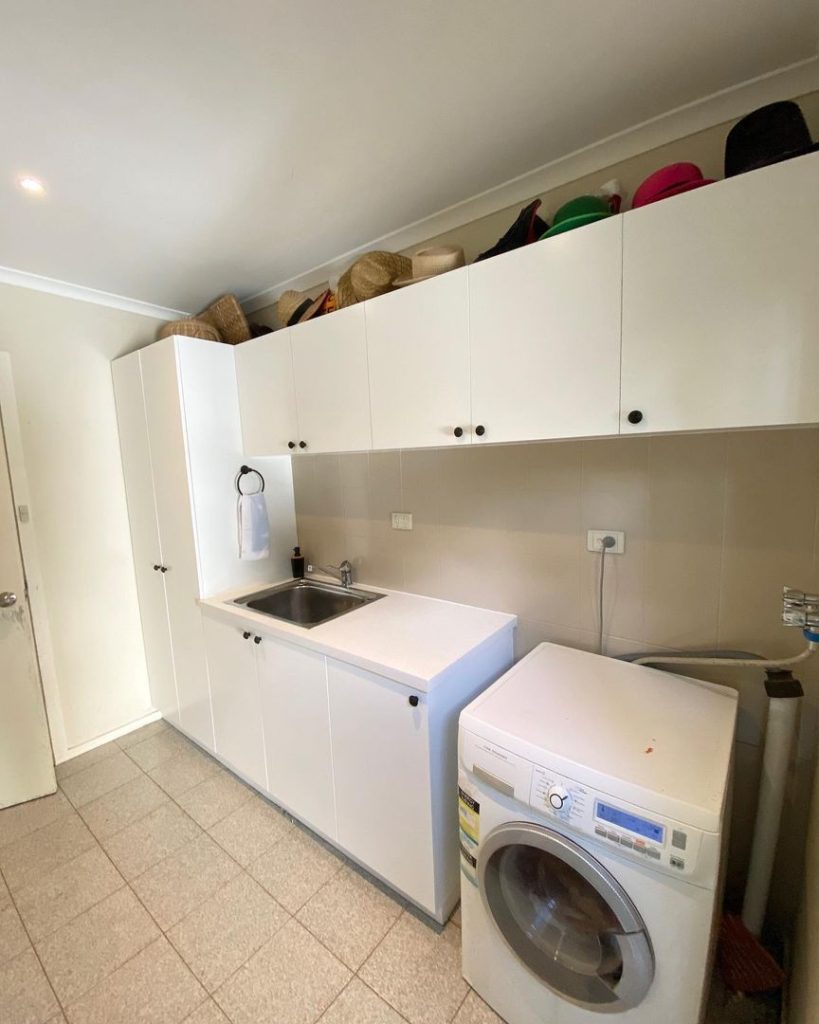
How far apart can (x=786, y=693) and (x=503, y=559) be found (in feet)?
2.87

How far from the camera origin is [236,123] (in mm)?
1165

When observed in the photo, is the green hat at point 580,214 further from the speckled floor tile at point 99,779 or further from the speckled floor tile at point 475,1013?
the speckled floor tile at point 99,779

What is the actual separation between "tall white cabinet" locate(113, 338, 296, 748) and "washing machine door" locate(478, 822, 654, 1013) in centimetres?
159

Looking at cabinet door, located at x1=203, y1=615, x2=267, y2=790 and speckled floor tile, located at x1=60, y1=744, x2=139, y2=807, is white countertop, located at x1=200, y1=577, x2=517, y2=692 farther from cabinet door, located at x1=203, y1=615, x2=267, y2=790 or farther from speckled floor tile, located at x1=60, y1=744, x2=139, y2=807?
speckled floor tile, located at x1=60, y1=744, x2=139, y2=807

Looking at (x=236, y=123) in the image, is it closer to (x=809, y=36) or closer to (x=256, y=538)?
(x=809, y=36)

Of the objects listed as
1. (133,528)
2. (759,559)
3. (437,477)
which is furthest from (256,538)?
(759,559)

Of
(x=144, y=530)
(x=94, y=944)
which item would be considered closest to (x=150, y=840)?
(x=94, y=944)

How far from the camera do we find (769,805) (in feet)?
3.62

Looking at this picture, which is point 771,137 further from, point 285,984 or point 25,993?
point 25,993

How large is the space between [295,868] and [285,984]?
37 centimetres

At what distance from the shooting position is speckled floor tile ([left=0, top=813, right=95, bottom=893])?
5.32ft

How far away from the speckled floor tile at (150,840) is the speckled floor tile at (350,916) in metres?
0.64

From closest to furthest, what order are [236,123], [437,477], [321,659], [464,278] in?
[236,123] → [464,278] → [321,659] → [437,477]

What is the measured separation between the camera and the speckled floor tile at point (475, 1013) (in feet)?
3.77
